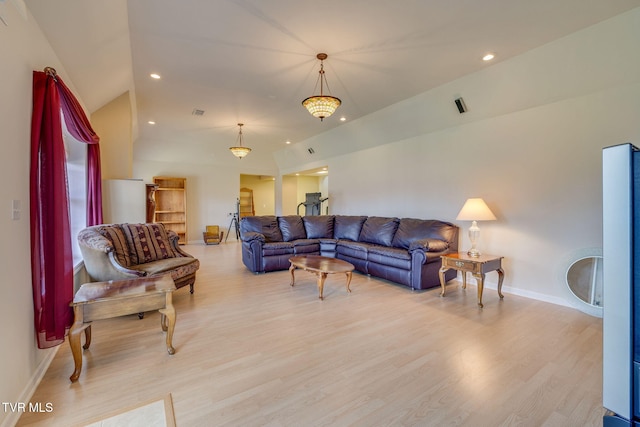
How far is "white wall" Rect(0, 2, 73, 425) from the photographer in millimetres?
1562

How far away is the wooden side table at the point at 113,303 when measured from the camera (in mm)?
1965

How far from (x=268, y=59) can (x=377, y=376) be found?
367 centimetres

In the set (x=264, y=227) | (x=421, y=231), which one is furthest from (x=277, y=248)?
(x=421, y=231)

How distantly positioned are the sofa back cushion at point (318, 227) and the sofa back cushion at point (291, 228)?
0.12m

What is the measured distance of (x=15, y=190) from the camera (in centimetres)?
171

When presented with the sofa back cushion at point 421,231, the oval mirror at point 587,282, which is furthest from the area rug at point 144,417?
the oval mirror at point 587,282

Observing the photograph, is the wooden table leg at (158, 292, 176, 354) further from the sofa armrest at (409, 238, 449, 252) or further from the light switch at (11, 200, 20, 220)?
Answer: the sofa armrest at (409, 238, 449, 252)

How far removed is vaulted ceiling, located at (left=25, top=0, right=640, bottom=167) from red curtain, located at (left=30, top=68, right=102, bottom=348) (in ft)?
2.26

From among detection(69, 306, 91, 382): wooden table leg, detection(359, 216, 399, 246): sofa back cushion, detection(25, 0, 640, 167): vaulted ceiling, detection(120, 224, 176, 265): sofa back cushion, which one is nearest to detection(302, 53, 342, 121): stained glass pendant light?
detection(25, 0, 640, 167): vaulted ceiling

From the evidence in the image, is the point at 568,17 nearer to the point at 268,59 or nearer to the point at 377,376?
the point at 268,59

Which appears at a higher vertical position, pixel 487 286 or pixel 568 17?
pixel 568 17

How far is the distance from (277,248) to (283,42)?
130 inches

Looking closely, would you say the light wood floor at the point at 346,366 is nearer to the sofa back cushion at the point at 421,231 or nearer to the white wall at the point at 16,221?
the white wall at the point at 16,221

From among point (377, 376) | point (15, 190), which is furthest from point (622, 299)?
point (15, 190)
